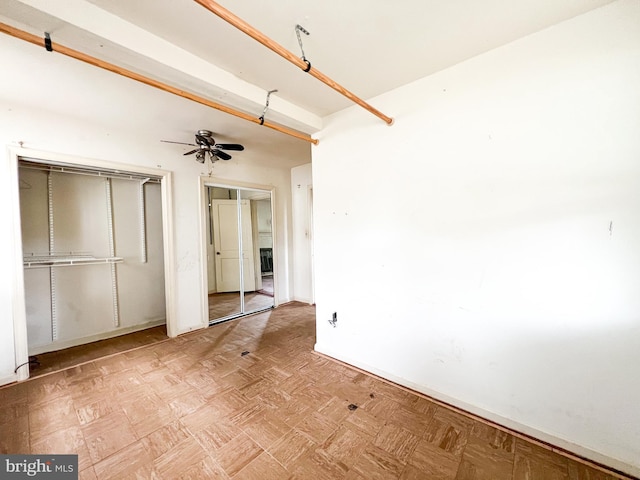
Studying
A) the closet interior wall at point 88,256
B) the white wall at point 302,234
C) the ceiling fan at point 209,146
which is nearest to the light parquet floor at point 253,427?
the closet interior wall at point 88,256

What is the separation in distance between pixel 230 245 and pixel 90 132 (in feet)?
7.20

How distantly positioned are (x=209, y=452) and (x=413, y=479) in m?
1.17

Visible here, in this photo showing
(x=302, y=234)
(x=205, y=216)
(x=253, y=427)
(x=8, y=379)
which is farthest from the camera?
(x=302, y=234)

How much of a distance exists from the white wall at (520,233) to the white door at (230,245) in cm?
243

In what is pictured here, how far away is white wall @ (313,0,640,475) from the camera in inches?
51.3

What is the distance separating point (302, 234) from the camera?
4590 mm

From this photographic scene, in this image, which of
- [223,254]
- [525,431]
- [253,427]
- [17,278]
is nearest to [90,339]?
[17,278]

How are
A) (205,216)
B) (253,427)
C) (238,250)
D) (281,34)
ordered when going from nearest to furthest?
1. (281,34)
2. (253,427)
3. (205,216)
4. (238,250)

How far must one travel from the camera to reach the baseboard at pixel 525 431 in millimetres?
1329

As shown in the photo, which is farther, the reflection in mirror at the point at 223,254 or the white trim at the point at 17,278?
the reflection in mirror at the point at 223,254

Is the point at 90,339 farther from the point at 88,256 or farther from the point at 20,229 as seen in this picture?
the point at 20,229

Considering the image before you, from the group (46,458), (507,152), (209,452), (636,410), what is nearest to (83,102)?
(46,458)

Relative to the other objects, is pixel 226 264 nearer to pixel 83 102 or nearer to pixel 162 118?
pixel 162 118

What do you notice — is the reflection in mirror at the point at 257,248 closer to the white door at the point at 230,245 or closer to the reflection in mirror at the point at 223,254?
the white door at the point at 230,245
